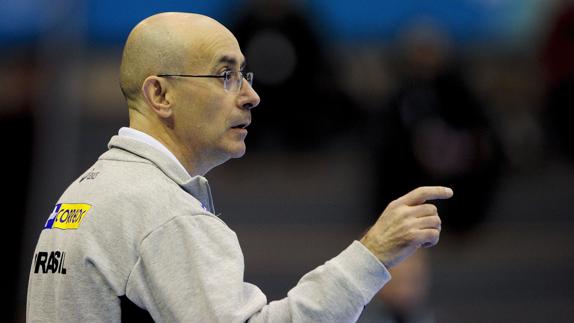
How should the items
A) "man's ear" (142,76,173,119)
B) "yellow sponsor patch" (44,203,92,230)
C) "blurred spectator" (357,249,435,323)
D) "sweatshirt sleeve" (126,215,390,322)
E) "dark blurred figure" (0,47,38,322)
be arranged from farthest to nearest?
1. "dark blurred figure" (0,47,38,322)
2. "blurred spectator" (357,249,435,323)
3. "man's ear" (142,76,173,119)
4. "yellow sponsor patch" (44,203,92,230)
5. "sweatshirt sleeve" (126,215,390,322)

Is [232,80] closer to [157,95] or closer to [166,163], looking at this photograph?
[157,95]

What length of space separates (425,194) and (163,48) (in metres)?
0.99

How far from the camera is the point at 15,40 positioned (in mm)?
8805

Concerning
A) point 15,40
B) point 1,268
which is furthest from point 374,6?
point 1,268

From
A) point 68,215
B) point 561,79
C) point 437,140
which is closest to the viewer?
point 68,215

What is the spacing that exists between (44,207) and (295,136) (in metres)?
1.98

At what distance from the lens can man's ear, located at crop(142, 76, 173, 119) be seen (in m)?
3.52

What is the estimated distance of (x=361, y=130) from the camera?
8773 millimetres

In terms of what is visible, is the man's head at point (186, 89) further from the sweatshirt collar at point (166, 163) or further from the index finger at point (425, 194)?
the index finger at point (425, 194)

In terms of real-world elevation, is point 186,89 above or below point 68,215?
above

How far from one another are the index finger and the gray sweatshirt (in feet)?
0.62

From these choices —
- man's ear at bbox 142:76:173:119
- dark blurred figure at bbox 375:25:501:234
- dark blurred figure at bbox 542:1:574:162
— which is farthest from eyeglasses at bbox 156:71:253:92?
dark blurred figure at bbox 542:1:574:162

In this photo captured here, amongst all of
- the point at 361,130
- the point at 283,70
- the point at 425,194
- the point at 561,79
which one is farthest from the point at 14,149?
the point at 425,194

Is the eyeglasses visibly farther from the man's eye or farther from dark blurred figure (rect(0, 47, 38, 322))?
dark blurred figure (rect(0, 47, 38, 322))
